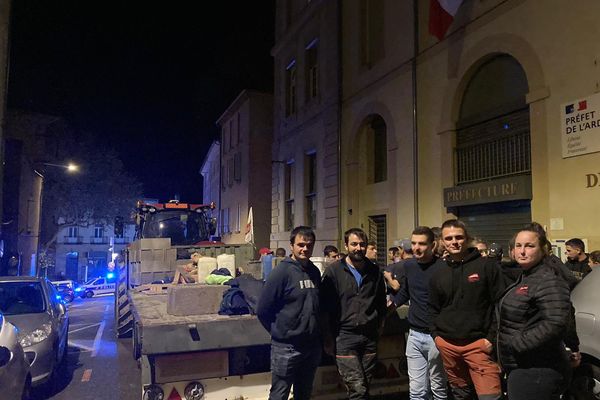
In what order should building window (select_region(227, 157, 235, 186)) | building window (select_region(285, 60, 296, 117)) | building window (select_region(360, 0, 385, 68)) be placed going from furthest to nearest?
building window (select_region(227, 157, 235, 186)) < building window (select_region(285, 60, 296, 117)) < building window (select_region(360, 0, 385, 68))

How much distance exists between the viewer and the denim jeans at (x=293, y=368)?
402cm

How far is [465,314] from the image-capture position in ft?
11.7

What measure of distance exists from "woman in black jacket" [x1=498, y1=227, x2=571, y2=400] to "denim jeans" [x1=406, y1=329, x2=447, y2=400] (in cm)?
93

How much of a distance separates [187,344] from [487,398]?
245 centimetres

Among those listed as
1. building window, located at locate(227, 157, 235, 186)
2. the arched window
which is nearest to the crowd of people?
the arched window

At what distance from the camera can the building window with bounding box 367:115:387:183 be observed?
14359 mm

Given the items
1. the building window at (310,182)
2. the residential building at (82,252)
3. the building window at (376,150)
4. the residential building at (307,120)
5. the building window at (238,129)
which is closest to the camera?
the building window at (376,150)

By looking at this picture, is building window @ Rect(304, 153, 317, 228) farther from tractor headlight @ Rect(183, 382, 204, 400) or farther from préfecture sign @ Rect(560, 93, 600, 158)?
tractor headlight @ Rect(183, 382, 204, 400)

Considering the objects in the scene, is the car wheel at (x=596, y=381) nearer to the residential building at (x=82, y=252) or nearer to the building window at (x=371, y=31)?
the building window at (x=371, y=31)

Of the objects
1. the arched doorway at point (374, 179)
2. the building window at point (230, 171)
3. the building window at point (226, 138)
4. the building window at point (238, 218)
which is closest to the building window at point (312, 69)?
the arched doorway at point (374, 179)

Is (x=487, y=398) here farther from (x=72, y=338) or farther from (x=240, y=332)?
(x=72, y=338)

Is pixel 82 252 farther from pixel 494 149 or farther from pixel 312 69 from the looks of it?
pixel 494 149

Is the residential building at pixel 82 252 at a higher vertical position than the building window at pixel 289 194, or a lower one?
lower

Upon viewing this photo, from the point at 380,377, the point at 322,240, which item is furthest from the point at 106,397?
the point at 322,240
